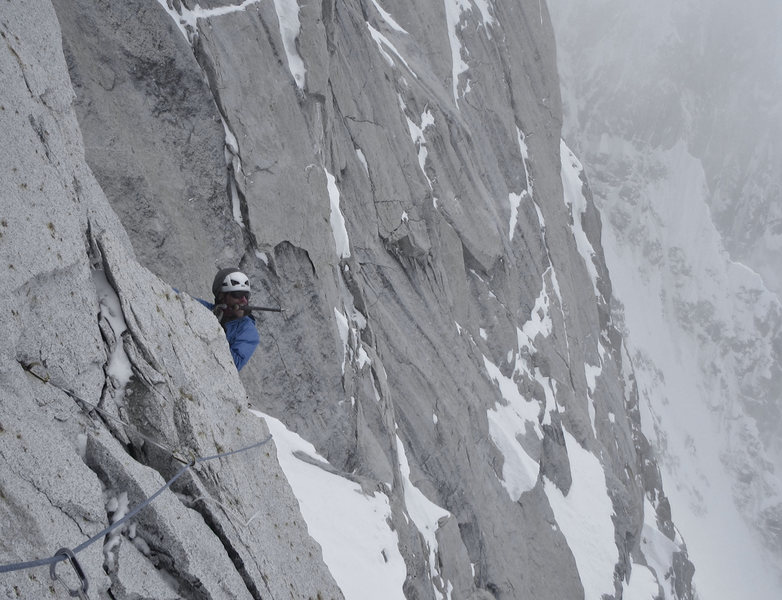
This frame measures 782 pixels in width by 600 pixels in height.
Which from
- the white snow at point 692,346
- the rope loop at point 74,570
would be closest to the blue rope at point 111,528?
the rope loop at point 74,570

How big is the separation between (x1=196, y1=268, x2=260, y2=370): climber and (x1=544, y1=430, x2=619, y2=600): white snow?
66.6 ft

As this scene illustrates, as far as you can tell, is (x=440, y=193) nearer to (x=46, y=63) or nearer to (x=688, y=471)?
(x=46, y=63)

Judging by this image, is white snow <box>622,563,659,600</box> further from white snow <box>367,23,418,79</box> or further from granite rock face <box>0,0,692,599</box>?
white snow <box>367,23,418,79</box>

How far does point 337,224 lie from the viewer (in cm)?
1449

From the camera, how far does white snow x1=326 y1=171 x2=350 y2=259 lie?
1440 centimetres

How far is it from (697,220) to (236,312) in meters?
84.1

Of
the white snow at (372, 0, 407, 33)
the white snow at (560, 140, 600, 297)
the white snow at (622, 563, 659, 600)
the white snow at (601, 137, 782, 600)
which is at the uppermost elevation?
the white snow at (372, 0, 407, 33)

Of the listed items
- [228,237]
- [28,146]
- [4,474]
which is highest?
[28,146]

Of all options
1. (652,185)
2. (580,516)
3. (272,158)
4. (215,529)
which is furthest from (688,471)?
(215,529)

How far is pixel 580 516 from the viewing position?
27016 mm

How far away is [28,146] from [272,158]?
7.70 meters

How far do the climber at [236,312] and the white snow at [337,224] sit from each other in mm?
7016

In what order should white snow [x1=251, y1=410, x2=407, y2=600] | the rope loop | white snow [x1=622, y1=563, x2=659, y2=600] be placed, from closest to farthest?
the rope loop → white snow [x1=251, y1=410, x2=407, y2=600] → white snow [x1=622, y1=563, x2=659, y2=600]

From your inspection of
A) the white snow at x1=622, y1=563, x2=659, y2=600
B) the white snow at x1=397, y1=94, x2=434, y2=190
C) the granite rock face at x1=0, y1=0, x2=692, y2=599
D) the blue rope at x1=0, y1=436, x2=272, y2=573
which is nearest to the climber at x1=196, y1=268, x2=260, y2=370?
the granite rock face at x1=0, y1=0, x2=692, y2=599
